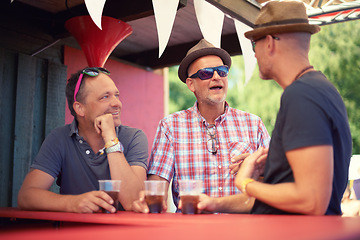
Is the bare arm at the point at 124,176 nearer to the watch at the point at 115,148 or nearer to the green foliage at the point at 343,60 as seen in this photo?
the watch at the point at 115,148

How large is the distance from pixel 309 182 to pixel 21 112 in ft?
11.7

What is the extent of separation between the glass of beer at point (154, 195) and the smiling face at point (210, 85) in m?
1.35

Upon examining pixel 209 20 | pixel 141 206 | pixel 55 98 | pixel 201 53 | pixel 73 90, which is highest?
pixel 209 20

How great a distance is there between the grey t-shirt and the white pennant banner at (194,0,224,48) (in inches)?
49.5

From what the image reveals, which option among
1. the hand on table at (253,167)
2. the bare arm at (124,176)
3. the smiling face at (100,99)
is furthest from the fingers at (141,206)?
the smiling face at (100,99)

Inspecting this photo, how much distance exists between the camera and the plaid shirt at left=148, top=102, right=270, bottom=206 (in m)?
3.20

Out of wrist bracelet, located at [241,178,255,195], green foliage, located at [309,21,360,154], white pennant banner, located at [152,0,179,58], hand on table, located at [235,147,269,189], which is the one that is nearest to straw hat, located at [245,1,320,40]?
hand on table, located at [235,147,269,189]

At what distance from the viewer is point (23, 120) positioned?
14.3ft

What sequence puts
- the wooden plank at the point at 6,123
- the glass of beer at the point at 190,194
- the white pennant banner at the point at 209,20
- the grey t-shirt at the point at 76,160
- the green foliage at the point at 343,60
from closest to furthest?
the glass of beer at the point at 190,194 < the grey t-shirt at the point at 76,160 < the white pennant banner at the point at 209,20 < the wooden plank at the point at 6,123 < the green foliage at the point at 343,60

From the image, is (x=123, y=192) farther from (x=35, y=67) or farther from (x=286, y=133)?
(x=35, y=67)

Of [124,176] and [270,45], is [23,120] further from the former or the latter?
[270,45]

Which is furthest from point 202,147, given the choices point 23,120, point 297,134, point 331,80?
point 331,80

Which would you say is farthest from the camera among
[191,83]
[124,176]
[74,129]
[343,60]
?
[343,60]

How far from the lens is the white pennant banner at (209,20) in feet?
11.8
